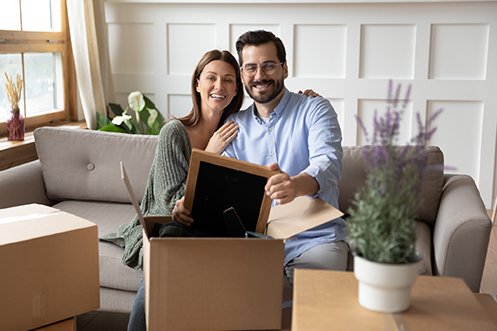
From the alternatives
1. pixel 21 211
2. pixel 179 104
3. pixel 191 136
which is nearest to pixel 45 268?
pixel 21 211

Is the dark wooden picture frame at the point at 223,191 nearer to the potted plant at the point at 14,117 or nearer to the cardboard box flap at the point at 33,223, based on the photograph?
the cardboard box flap at the point at 33,223

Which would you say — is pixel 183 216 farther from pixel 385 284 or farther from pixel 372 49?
pixel 372 49

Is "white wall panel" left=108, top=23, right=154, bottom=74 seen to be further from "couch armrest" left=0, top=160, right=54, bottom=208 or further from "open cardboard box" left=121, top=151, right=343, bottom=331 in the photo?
"open cardboard box" left=121, top=151, right=343, bottom=331

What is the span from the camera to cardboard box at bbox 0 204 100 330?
163 cm

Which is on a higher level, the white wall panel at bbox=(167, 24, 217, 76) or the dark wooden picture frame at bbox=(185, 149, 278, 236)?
the white wall panel at bbox=(167, 24, 217, 76)

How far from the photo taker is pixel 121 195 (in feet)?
9.33

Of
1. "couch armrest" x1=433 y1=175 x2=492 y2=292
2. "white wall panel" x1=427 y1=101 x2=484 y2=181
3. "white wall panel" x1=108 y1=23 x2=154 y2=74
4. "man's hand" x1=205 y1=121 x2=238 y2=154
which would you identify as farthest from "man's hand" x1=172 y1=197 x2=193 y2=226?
"white wall panel" x1=108 y1=23 x2=154 y2=74

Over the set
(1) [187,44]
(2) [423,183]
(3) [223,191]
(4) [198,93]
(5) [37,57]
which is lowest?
(2) [423,183]

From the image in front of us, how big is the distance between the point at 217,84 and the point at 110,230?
76 cm

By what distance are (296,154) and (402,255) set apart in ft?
3.55

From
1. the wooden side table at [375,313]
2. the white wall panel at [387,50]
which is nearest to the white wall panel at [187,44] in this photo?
the white wall panel at [387,50]

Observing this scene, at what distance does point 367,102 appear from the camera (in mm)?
4207

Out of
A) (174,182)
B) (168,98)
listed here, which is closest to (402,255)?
(174,182)

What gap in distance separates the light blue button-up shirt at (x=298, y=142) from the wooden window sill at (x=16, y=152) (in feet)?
4.11
